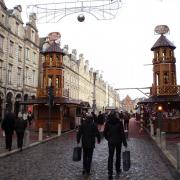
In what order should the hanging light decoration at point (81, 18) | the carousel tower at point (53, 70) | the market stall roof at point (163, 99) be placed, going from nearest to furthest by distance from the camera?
the hanging light decoration at point (81, 18)
the market stall roof at point (163, 99)
the carousel tower at point (53, 70)

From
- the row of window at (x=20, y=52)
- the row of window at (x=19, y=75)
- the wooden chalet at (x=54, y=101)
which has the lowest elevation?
the wooden chalet at (x=54, y=101)

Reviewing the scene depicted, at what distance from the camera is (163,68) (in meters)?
26.8

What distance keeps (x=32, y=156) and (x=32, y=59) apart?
31521 millimetres

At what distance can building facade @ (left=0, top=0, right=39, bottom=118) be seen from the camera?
34.9 meters

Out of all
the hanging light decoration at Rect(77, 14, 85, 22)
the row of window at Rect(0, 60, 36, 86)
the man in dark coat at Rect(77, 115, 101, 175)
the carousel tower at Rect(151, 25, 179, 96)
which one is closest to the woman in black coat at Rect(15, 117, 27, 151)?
the hanging light decoration at Rect(77, 14, 85, 22)

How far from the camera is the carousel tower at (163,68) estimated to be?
25.5 metres

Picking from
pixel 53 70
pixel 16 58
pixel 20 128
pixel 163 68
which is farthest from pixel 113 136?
pixel 16 58

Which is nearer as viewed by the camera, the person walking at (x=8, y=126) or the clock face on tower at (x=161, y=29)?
the person walking at (x=8, y=126)

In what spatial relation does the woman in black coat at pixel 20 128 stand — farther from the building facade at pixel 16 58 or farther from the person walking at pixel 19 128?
the building facade at pixel 16 58

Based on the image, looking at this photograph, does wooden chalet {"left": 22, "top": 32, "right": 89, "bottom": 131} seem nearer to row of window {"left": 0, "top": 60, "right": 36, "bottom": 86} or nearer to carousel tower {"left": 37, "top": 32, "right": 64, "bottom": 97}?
carousel tower {"left": 37, "top": 32, "right": 64, "bottom": 97}

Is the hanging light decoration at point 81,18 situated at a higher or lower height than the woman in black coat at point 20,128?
higher

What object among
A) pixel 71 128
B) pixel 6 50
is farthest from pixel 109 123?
pixel 6 50

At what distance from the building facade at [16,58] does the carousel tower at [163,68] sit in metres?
15.1

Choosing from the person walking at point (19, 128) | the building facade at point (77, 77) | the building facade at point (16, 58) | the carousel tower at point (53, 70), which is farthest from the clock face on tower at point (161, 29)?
the building facade at point (77, 77)
